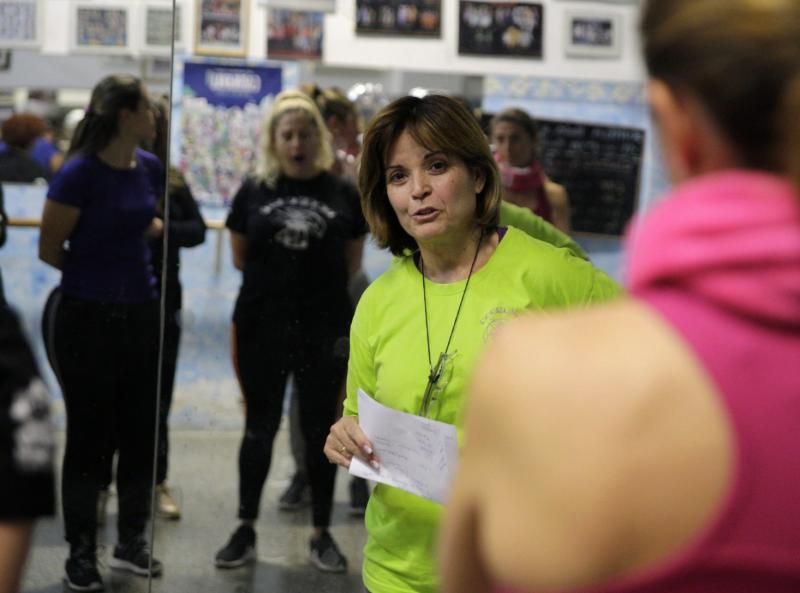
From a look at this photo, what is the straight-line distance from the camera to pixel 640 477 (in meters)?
0.89

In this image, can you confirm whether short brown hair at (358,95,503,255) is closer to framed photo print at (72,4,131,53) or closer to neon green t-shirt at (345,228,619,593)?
neon green t-shirt at (345,228,619,593)

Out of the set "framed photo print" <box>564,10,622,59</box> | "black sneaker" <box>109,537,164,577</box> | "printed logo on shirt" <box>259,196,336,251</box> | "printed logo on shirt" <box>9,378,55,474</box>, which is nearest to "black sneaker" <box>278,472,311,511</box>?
"black sneaker" <box>109,537,164,577</box>

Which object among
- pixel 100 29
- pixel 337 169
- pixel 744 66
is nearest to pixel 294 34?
pixel 337 169

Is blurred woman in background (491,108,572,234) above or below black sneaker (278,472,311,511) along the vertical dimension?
above

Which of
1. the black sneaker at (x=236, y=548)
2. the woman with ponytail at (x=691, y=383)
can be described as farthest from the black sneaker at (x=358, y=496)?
the woman with ponytail at (x=691, y=383)

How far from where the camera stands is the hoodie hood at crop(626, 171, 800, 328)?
892mm

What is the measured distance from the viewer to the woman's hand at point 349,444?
7.54 feet

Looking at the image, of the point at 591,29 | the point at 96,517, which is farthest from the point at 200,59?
the point at 96,517

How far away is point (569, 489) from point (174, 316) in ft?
8.84

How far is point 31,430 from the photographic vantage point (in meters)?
1.27

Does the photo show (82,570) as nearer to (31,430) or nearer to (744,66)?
(31,430)

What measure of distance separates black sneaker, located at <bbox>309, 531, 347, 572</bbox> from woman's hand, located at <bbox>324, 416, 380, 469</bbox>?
1235 mm

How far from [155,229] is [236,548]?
3.12ft

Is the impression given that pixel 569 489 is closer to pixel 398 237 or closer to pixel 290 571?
pixel 398 237
